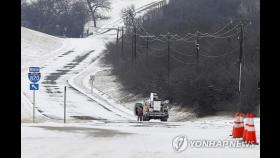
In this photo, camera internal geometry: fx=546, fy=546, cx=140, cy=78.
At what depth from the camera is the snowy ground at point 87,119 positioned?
47.8 feet

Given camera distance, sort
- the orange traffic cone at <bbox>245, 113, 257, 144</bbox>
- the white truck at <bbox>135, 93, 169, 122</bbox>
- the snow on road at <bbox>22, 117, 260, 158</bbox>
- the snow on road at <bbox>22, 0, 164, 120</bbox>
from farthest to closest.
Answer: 1. the snow on road at <bbox>22, 0, 164, 120</bbox>
2. the white truck at <bbox>135, 93, 169, 122</bbox>
3. the orange traffic cone at <bbox>245, 113, 257, 144</bbox>
4. the snow on road at <bbox>22, 117, 260, 158</bbox>

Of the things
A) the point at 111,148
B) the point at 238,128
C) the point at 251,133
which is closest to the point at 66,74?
the point at 238,128

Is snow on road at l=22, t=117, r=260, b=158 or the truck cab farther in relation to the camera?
the truck cab

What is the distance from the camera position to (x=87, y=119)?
4584cm

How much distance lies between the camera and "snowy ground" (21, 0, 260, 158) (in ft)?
47.8

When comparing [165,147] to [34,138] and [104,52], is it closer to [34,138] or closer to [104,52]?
[34,138]

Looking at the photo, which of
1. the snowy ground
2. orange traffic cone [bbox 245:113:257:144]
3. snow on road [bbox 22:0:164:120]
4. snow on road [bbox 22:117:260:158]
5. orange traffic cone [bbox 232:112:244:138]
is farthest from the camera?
snow on road [bbox 22:0:164:120]

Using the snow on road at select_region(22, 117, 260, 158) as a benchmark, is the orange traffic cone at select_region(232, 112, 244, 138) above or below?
above

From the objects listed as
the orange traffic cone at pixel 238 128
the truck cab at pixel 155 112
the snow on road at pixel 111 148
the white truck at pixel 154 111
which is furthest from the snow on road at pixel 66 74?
the orange traffic cone at pixel 238 128

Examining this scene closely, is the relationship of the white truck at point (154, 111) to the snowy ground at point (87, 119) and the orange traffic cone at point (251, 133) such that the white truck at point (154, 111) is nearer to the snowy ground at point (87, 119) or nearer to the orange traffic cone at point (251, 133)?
the snowy ground at point (87, 119)

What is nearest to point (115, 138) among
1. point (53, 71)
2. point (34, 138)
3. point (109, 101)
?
point (34, 138)

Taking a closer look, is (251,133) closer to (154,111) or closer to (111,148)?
(111,148)

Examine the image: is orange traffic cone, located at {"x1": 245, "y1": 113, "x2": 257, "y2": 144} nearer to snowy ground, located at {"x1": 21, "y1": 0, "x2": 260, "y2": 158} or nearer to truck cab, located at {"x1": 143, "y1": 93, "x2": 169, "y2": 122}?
snowy ground, located at {"x1": 21, "y1": 0, "x2": 260, "y2": 158}

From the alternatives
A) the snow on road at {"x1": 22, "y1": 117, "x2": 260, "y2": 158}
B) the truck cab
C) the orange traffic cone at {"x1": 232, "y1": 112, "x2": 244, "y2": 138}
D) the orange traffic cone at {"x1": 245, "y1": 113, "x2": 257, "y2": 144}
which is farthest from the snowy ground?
the truck cab
